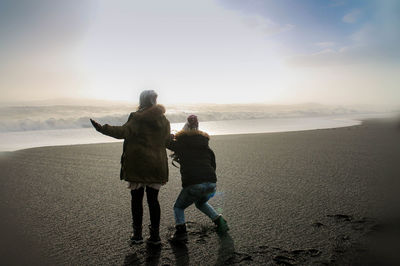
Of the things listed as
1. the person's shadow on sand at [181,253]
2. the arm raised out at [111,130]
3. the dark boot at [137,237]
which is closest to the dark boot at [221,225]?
the person's shadow on sand at [181,253]

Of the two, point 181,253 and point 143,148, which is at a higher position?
point 143,148

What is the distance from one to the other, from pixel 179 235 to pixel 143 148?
127 centimetres

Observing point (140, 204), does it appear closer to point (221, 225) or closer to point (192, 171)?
point (192, 171)

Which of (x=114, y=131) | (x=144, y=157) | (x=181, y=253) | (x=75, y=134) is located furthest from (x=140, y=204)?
(x=75, y=134)

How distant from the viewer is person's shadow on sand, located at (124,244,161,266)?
3970 mm

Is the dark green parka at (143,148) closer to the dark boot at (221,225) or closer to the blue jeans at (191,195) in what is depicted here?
the blue jeans at (191,195)

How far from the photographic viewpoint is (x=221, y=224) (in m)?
4.87

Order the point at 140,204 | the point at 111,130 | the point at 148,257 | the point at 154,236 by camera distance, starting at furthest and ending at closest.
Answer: the point at 140,204, the point at 154,236, the point at 111,130, the point at 148,257

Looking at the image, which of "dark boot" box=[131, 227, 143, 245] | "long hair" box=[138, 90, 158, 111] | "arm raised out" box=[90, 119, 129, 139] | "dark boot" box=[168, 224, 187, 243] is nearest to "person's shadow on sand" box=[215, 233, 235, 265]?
"dark boot" box=[168, 224, 187, 243]

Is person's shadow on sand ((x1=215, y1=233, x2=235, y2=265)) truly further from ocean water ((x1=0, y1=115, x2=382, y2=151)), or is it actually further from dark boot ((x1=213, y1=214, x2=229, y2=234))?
ocean water ((x1=0, y1=115, x2=382, y2=151))

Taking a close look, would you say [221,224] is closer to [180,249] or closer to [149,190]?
[180,249]

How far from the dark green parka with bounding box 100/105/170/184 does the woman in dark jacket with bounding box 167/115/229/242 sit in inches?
12.7

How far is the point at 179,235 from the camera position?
4.73 meters

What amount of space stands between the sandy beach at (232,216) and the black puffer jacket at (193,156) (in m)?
0.80
